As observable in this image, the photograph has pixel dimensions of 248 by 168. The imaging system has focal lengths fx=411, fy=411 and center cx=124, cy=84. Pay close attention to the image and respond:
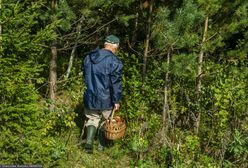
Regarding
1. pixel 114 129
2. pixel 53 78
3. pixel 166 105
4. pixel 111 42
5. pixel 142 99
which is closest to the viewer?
pixel 114 129

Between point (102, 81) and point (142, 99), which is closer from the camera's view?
point (102, 81)

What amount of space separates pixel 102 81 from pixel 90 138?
81cm

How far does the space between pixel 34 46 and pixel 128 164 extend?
7.09 feet

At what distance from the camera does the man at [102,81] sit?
5.68 metres

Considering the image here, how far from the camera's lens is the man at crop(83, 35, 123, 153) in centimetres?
568

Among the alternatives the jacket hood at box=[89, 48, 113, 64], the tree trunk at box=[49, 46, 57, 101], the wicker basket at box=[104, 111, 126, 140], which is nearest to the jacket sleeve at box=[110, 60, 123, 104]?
the jacket hood at box=[89, 48, 113, 64]

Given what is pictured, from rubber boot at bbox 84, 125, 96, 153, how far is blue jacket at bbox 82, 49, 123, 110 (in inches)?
11.1

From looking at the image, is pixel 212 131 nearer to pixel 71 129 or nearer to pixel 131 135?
pixel 131 135

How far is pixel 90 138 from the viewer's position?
5.71 metres

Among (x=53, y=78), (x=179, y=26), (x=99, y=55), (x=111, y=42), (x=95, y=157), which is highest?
(x=179, y=26)

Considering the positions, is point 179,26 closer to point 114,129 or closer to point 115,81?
point 115,81

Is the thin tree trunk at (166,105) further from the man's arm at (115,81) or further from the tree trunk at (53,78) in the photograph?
the tree trunk at (53,78)

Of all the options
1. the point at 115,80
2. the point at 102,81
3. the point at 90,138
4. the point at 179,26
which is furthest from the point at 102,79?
the point at 179,26

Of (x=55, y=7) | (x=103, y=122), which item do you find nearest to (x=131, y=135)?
(x=103, y=122)
